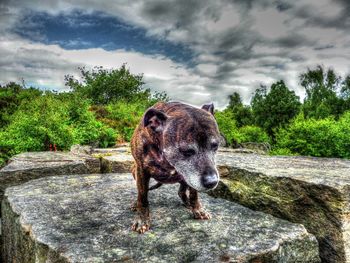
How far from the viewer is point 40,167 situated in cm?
564

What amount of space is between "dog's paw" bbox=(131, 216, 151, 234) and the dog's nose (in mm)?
946

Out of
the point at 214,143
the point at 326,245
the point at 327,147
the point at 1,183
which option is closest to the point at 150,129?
the point at 214,143

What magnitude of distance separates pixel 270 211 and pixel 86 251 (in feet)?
7.45

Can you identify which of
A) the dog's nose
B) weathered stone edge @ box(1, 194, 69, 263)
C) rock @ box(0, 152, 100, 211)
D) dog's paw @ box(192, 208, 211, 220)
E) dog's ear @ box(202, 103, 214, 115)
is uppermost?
dog's ear @ box(202, 103, 214, 115)

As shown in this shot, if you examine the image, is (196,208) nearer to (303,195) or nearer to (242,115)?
(303,195)

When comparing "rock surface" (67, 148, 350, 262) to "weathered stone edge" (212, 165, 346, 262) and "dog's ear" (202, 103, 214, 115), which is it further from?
"dog's ear" (202, 103, 214, 115)

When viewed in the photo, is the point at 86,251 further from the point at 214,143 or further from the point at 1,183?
the point at 1,183

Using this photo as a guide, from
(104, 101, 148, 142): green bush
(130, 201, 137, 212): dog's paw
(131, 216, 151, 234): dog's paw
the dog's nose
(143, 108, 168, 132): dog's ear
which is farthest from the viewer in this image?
(104, 101, 148, 142): green bush

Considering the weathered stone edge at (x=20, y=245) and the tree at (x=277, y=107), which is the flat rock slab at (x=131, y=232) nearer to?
the weathered stone edge at (x=20, y=245)

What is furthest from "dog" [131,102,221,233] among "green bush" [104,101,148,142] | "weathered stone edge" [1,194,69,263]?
"green bush" [104,101,148,142]

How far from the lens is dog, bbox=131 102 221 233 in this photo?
8.45 ft

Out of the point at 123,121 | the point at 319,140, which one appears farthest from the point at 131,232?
the point at 123,121

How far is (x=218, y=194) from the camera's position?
4.67 m

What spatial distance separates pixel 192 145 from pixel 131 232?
45.6 inches
